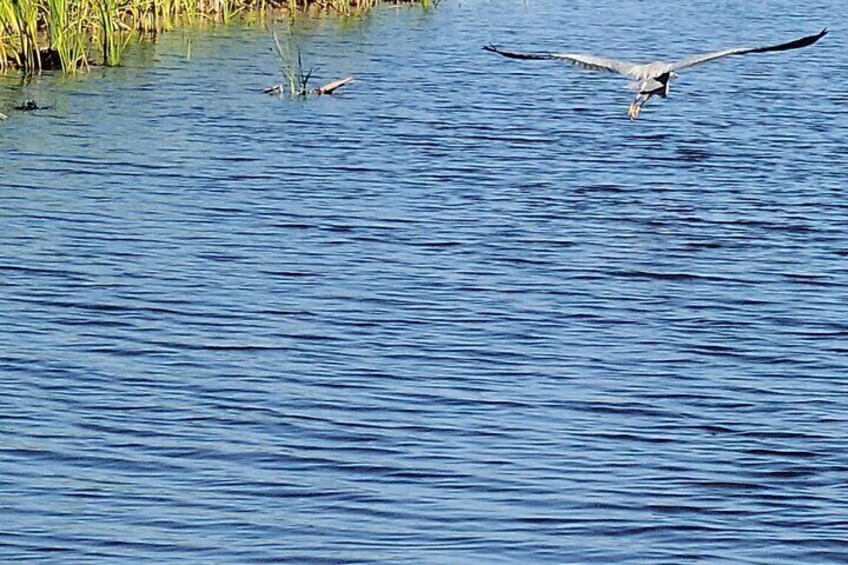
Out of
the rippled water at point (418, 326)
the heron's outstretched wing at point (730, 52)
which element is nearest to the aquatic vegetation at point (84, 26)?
the rippled water at point (418, 326)

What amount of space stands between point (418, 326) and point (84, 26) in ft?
35.0

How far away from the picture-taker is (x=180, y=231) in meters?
11.5

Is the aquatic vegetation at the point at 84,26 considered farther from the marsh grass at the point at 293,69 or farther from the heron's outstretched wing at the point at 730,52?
the heron's outstretched wing at the point at 730,52

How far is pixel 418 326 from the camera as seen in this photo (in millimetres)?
9258

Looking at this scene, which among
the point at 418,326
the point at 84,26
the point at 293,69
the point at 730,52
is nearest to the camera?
the point at 730,52

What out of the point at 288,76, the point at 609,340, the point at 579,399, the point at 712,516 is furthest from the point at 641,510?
the point at 288,76

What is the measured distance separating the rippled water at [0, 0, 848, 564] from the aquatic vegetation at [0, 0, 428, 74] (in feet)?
1.31

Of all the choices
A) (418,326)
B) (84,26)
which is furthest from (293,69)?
(418,326)

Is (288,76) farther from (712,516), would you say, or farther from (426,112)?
(712,516)

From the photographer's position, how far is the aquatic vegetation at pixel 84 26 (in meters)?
16.7

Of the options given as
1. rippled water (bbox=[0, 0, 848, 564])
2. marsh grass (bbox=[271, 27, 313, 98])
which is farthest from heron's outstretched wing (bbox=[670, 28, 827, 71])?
marsh grass (bbox=[271, 27, 313, 98])

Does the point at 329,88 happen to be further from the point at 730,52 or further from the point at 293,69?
the point at 730,52

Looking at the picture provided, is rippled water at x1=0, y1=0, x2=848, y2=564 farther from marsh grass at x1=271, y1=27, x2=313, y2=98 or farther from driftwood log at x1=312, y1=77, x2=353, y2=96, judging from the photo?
marsh grass at x1=271, y1=27, x2=313, y2=98

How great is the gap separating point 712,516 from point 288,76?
1190 cm
